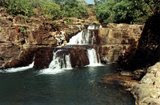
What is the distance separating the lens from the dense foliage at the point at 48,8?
5625 cm

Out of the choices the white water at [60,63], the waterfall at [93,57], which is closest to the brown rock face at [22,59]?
the white water at [60,63]

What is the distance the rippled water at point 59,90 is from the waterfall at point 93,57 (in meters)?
5.52

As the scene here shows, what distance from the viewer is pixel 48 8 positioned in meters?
66.1

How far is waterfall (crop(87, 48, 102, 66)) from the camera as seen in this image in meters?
43.1

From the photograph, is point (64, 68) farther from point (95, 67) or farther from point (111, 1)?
point (111, 1)

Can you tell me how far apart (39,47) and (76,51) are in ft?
15.2

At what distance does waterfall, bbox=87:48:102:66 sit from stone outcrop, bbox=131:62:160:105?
50.5 feet

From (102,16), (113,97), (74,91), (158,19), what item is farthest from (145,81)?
(102,16)

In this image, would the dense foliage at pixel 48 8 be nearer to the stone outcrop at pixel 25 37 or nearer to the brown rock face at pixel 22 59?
the stone outcrop at pixel 25 37

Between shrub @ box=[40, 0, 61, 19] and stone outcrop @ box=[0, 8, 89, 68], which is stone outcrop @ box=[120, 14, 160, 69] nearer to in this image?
stone outcrop @ box=[0, 8, 89, 68]

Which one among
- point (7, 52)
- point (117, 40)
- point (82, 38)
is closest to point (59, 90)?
point (7, 52)

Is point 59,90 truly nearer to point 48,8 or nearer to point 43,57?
point 43,57

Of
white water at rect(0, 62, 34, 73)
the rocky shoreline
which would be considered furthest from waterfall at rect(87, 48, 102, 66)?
the rocky shoreline

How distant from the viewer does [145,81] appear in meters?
26.0
